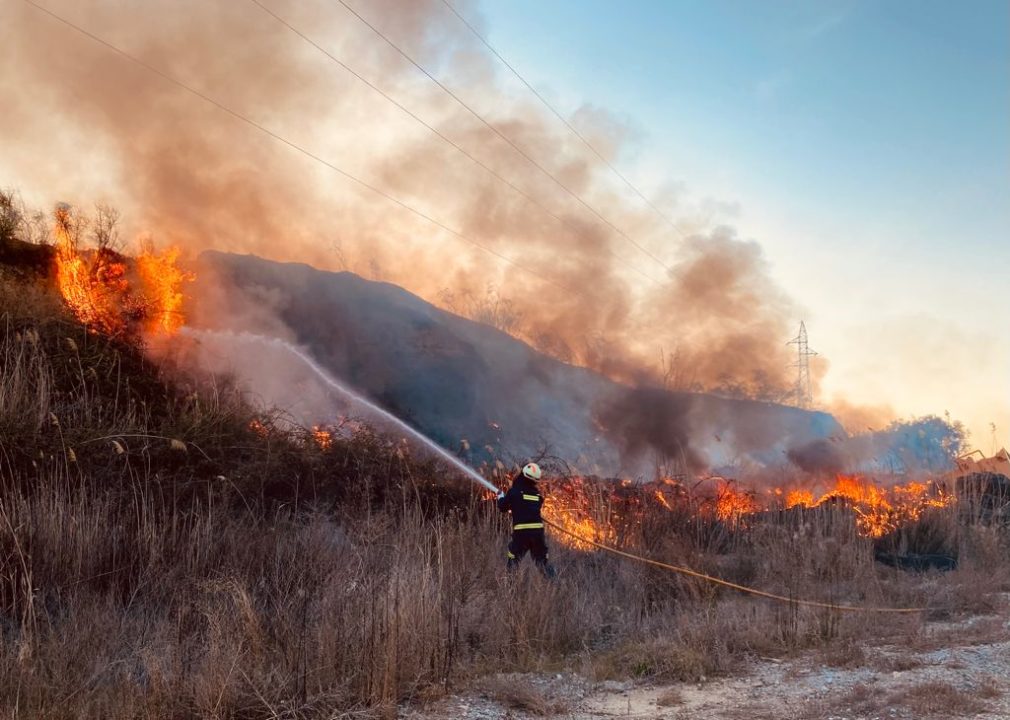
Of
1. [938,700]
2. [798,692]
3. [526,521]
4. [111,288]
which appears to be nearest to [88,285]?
[111,288]

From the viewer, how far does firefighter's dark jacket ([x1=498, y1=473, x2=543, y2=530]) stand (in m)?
9.65

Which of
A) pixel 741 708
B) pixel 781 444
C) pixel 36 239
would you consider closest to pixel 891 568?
pixel 741 708

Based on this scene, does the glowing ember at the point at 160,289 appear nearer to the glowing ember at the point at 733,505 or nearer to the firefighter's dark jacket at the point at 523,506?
the firefighter's dark jacket at the point at 523,506

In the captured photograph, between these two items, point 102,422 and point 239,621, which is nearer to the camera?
point 239,621

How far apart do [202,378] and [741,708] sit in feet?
31.8

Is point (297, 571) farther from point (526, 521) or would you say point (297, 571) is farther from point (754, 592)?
point (754, 592)

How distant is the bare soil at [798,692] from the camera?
17.1 feet

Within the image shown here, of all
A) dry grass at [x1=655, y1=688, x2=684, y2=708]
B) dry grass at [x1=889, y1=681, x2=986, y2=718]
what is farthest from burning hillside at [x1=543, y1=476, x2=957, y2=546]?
dry grass at [x1=889, y1=681, x2=986, y2=718]

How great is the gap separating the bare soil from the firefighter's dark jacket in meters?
3.28

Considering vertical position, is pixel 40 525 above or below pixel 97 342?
below

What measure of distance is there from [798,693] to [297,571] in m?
4.63

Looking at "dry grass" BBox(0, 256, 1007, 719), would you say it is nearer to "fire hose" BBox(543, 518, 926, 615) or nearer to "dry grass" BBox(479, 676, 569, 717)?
"dry grass" BBox(479, 676, 569, 717)

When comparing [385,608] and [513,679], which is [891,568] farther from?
[385,608]

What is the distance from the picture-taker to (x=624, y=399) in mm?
32375
